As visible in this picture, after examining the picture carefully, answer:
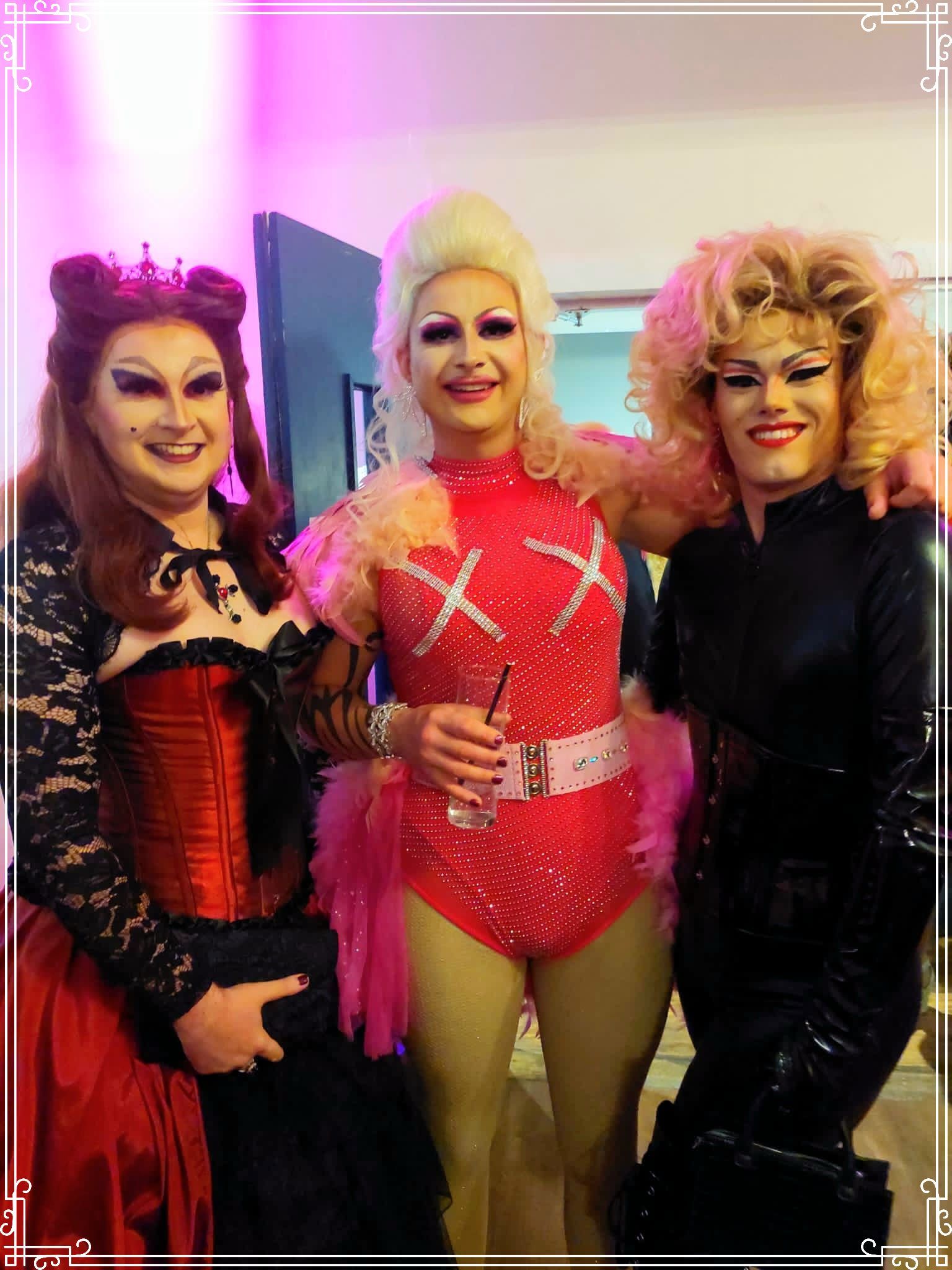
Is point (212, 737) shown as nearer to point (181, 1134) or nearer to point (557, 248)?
point (181, 1134)

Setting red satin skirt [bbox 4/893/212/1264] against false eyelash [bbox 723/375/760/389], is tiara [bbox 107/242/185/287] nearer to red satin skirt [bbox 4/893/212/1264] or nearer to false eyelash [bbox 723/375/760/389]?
false eyelash [bbox 723/375/760/389]

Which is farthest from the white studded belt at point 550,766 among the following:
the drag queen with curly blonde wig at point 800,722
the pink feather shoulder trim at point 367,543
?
the pink feather shoulder trim at point 367,543

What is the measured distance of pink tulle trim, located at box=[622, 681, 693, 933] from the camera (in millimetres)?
1212

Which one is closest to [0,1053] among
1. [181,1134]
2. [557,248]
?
[181,1134]

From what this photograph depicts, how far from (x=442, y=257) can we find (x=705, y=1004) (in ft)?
3.70

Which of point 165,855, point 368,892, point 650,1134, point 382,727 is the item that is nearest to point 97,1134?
point 165,855

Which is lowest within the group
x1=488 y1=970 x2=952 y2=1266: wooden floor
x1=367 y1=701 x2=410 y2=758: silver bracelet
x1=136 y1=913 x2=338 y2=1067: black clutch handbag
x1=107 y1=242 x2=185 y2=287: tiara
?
x1=488 y1=970 x2=952 y2=1266: wooden floor

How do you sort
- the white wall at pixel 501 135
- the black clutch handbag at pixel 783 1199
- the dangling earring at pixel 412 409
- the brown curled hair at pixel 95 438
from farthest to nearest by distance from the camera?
the white wall at pixel 501 135 < the dangling earring at pixel 412 409 < the brown curled hair at pixel 95 438 < the black clutch handbag at pixel 783 1199

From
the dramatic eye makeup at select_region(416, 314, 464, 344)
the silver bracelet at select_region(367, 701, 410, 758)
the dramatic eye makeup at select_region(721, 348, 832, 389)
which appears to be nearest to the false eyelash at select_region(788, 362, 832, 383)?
the dramatic eye makeup at select_region(721, 348, 832, 389)

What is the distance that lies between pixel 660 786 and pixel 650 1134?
3.89ft

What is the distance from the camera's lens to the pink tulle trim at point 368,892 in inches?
45.3

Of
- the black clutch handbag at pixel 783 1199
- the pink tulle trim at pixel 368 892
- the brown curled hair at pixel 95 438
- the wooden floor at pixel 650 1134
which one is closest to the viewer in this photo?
the black clutch handbag at pixel 783 1199

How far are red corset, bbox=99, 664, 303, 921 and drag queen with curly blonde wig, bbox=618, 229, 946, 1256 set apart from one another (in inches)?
25.2

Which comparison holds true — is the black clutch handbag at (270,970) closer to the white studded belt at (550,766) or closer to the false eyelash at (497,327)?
the white studded belt at (550,766)
